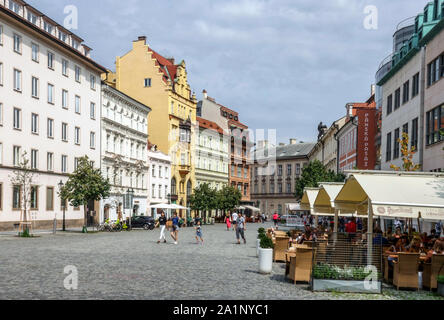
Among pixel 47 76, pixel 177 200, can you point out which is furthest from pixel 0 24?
pixel 177 200

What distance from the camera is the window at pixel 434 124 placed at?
29219 mm

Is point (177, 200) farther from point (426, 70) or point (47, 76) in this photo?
point (426, 70)

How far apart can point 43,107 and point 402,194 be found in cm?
3959

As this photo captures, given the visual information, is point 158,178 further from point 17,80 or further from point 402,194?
point 402,194

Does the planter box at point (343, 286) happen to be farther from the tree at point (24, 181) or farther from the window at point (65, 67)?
the window at point (65, 67)

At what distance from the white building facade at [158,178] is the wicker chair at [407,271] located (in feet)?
189

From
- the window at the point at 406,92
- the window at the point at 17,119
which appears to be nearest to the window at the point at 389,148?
the window at the point at 406,92

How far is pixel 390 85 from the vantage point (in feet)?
136

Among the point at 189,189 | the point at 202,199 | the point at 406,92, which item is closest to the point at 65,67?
the point at 202,199

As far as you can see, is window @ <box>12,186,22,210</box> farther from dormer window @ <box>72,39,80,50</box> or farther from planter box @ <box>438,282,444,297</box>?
planter box @ <box>438,282,444,297</box>

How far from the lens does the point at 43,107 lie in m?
47.4

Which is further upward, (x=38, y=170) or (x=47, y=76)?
(x=47, y=76)

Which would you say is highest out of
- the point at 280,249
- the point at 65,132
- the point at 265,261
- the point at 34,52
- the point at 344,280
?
the point at 34,52
